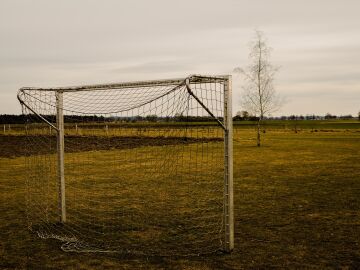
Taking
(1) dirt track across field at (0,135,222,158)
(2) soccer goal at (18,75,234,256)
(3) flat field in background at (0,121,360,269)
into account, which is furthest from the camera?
(1) dirt track across field at (0,135,222,158)

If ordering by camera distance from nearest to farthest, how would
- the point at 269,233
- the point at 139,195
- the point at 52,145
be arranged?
the point at 269,233
the point at 139,195
the point at 52,145

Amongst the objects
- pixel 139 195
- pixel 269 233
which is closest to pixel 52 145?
pixel 139 195

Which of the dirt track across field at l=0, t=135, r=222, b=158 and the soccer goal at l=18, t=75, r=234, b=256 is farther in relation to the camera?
the dirt track across field at l=0, t=135, r=222, b=158

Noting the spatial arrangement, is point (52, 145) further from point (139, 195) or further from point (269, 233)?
point (269, 233)

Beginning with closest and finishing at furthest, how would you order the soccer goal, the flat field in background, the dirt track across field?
the flat field in background, the soccer goal, the dirt track across field

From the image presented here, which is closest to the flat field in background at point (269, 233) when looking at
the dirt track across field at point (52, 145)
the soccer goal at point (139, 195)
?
the soccer goal at point (139, 195)

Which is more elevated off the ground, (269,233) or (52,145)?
(52,145)

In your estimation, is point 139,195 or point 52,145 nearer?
point 139,195

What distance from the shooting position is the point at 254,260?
5242 millimetres

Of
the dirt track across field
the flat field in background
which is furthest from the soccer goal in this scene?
the dirt track across field

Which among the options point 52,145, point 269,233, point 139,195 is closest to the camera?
point 269,233

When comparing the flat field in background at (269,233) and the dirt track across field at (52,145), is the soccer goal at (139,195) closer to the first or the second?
the flat field in background at (269,233)

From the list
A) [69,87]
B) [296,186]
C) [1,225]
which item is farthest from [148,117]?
[296,186]

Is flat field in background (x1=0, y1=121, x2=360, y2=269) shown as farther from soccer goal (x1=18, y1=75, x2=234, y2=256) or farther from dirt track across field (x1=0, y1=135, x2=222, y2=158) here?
dirt track across field (x1=0, y1=135, x2=222, y2=158)
